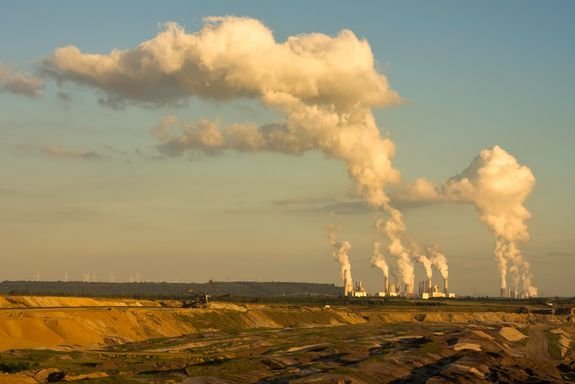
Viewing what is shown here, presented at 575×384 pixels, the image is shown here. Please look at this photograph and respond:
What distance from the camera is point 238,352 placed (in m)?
106

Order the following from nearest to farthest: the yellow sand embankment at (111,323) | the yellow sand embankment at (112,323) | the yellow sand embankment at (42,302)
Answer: the yellow sand embankment at (112,323) → the yellow sand embankment at (111,323) → the yellow sand embankment at (42,302)

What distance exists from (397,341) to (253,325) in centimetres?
4639

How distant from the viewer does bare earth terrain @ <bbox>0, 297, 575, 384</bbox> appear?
8294cm

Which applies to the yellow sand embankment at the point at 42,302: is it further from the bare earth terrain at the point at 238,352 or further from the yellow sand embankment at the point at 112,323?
the yellow sand embankment at the point at 112,323

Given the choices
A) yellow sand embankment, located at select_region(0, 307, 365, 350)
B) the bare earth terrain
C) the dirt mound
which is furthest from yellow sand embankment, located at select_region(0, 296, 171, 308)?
the dirt mound

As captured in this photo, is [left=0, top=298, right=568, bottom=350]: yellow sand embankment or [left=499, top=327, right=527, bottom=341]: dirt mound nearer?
[left=0, top=298, right=568, bottom=350]: yellow sand embankment

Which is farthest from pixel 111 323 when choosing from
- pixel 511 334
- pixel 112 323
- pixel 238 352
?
pixel 511 334

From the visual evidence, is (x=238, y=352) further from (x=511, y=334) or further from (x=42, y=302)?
(x=42, y=302)

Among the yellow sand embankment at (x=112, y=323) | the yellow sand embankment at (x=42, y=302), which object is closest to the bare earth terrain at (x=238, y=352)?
the yellow sand embankment at (x=112, y=323)

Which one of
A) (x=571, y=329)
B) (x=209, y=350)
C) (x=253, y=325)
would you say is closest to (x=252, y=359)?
(x=209, y=350)

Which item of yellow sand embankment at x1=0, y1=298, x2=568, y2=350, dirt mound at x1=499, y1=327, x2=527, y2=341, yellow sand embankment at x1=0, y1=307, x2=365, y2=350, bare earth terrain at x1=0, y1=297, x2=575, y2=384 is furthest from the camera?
dirt mound at x1=499, y1=327, x2=527, y2=341

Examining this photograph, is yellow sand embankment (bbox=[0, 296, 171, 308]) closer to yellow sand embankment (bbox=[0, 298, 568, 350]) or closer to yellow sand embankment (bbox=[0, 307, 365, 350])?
yellow sand embankment (bbox=[0, 298, 568, 350])

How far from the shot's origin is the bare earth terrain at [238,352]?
272 ft

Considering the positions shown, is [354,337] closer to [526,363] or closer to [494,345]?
[494,345]
